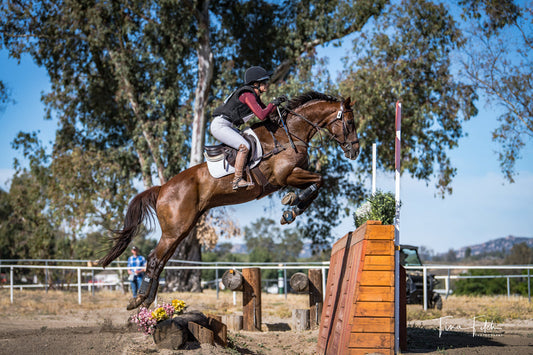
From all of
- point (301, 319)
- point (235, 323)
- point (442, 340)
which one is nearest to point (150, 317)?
point (235, 323)

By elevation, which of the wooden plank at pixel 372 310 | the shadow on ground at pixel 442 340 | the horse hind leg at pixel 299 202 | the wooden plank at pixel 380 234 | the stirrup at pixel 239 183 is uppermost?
the stirrup at pixel 239 183

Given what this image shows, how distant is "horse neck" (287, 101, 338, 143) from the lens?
5.71 meters

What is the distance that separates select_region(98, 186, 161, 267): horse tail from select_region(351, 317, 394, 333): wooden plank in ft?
9.25

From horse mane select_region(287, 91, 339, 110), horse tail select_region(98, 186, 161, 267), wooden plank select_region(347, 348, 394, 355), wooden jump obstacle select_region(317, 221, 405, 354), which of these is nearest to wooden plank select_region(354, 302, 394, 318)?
wooden jump obstacle select_region(317, 221, 405, 354)

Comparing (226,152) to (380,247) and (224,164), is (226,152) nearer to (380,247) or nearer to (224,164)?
(224,164)

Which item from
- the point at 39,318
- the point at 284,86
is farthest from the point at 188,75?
the point at 39,318

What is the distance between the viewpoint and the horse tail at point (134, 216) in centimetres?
604

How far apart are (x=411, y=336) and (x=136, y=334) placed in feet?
11.9

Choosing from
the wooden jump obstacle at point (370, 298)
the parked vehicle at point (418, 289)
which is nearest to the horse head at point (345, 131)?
the wooden jump obstacle at point (370, 298)

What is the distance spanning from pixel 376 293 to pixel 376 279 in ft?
0.41

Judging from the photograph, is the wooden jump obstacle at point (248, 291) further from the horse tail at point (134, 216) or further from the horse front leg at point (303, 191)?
the horse front leg at point (303, 191)

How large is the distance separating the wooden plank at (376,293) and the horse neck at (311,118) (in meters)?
1.88

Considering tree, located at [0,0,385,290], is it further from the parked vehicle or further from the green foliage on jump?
the green foliage on jump

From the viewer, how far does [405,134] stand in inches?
651
